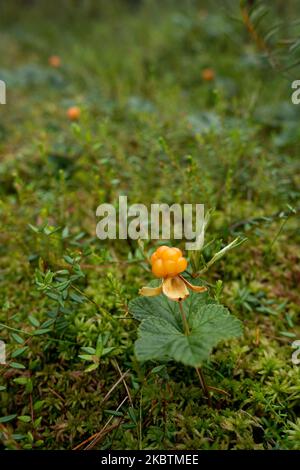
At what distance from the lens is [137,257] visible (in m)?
1.53

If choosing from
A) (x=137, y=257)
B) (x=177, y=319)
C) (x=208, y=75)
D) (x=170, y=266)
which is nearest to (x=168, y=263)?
(x=170, y=266)

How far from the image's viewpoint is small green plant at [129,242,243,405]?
959 millimetres

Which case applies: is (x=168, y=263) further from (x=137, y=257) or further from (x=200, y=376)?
(x=137, y=257)

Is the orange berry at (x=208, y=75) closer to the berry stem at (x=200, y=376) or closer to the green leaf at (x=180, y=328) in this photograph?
the green leaf at (x=180, y=328)

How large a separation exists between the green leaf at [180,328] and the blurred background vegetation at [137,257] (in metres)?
0.09

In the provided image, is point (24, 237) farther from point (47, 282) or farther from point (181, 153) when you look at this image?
point (181, 153)

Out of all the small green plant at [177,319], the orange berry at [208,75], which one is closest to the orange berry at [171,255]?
the small green plant at [177,319]

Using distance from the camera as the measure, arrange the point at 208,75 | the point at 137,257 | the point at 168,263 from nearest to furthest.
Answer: the point at 168,263, the point at 137,257, the point at 208,75

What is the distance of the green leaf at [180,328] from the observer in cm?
95

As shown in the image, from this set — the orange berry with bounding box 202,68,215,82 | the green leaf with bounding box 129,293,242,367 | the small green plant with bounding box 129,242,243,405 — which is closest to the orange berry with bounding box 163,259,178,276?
the small green plant with bounding box 129,242,243,405

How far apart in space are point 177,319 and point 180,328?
0.04 metres

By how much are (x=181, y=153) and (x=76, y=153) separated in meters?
0.63

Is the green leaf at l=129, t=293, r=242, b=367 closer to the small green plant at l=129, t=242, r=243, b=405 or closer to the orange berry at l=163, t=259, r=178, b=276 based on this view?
the small green plant at l=129, t=242, r=243, b=405
